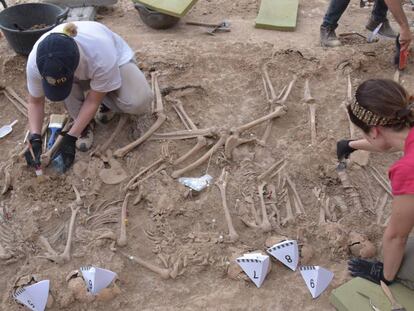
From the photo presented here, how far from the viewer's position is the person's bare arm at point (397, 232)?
228cm

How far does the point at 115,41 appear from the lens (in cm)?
372

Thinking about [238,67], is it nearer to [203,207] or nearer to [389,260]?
[203,207]

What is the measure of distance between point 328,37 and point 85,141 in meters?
2.84

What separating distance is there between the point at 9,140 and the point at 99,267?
167cm

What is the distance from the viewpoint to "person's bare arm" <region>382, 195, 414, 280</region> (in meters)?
2.28

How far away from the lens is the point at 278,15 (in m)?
5.80

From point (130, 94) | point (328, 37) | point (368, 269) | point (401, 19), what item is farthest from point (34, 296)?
point (328, 37)

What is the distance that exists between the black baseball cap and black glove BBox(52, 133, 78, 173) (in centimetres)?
48

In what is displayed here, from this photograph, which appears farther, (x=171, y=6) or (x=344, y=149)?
(x=171, y=6)

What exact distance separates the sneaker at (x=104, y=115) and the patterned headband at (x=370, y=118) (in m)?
2.28

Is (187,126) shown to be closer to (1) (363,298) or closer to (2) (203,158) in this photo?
(2) (203,158)

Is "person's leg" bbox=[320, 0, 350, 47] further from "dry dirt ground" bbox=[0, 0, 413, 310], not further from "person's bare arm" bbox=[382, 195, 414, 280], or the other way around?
"person's bare arm" bbox=[382, 195, 414, 280]

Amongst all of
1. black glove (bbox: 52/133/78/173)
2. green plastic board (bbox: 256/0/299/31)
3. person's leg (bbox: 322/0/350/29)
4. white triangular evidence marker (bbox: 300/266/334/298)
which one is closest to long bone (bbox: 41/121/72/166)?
black glove (bbox: 52/133/78/173)

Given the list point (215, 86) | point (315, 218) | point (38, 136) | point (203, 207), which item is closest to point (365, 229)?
point (315, 218)
